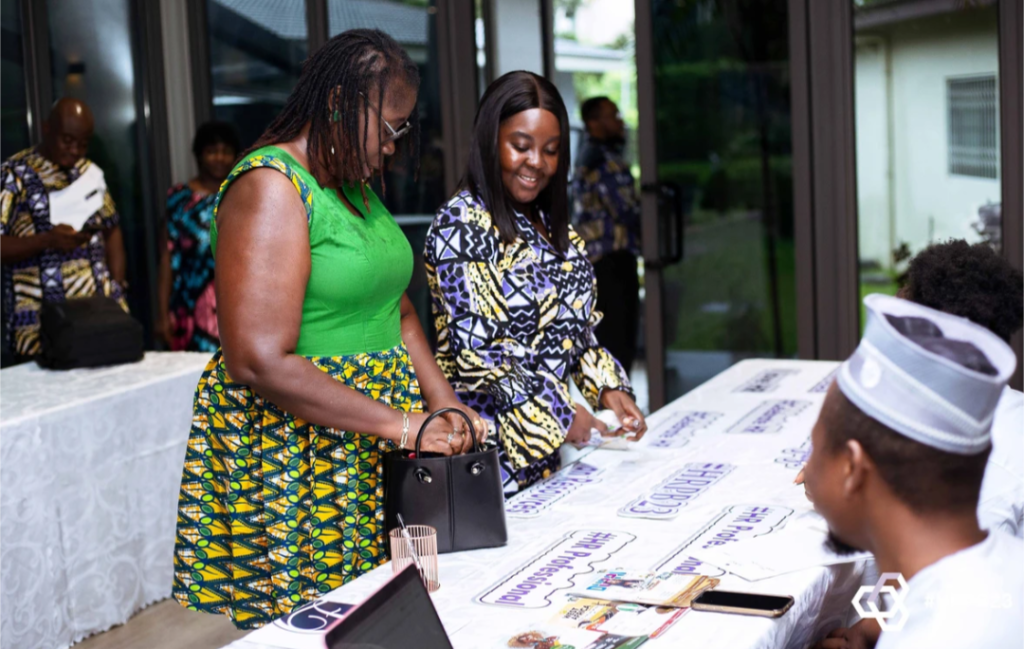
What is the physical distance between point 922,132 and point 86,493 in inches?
127

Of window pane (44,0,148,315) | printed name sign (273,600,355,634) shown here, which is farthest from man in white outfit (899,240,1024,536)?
window pane (44,0,148,315)

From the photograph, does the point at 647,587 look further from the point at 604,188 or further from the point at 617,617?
the point at 604,188

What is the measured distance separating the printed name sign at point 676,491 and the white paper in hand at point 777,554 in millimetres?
215

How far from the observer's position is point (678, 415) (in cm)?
286

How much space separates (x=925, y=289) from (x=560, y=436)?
2.75 ft

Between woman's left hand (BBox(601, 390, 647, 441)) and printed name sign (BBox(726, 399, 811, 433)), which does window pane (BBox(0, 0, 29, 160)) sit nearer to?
woman's left hand (BBox(601, 390, 647, 441))

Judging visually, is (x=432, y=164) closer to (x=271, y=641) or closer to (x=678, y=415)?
(x=678, y=415)

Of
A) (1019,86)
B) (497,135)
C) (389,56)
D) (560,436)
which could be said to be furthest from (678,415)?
(1019,86)

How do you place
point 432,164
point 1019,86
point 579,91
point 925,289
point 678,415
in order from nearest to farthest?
point 925,289
point 678,415
point 1019,86
point 432,164
point 579,91

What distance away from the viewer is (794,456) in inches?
94.9

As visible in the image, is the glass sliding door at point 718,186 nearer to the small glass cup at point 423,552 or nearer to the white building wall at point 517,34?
the white building wall at point 517,34

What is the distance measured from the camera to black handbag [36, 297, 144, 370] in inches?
143

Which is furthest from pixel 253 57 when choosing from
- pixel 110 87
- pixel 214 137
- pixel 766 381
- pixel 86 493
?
pixel 766 381

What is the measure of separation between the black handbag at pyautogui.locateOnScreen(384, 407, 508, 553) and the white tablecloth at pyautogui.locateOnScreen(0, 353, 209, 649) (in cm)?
162
